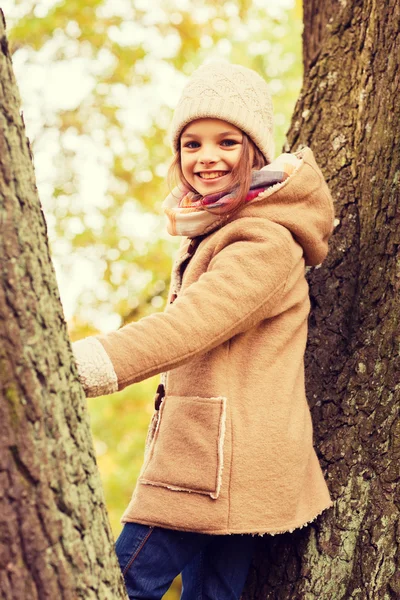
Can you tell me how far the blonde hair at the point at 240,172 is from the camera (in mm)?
2008

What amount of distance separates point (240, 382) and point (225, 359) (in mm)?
74

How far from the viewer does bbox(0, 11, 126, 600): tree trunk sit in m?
1.24

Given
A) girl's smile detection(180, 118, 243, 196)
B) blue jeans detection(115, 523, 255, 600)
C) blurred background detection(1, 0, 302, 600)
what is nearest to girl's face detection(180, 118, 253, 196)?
girl's smile detection(180, 118, 243, 196)

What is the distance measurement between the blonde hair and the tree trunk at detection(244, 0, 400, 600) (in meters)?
0.45

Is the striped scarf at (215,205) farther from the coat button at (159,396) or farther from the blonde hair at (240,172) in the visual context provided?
the coat button at (159,396)

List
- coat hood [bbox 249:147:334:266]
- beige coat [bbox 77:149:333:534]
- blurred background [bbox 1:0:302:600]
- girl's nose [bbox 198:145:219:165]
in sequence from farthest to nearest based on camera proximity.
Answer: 1. blurred background [bbox 1:0:302:600]
2. girl's nose [bbox 198:145:219:165]
3. coat hood [bbox 249:147:334:266]
4. beige coat [bbox 77:149:333:534]

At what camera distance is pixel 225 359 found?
77.0 inches

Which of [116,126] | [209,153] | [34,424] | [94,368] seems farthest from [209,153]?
[116,126]

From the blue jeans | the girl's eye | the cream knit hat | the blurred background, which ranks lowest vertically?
the blue jeans

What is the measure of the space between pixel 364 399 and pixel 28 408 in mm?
1219

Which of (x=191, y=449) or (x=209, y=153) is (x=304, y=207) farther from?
(x=191, y=449)

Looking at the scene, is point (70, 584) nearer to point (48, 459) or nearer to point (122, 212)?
point (48, 459)

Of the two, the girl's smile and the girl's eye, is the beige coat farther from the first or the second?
the girl's eye

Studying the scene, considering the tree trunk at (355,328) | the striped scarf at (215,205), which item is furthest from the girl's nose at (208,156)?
the tree trunk at (355,328)
